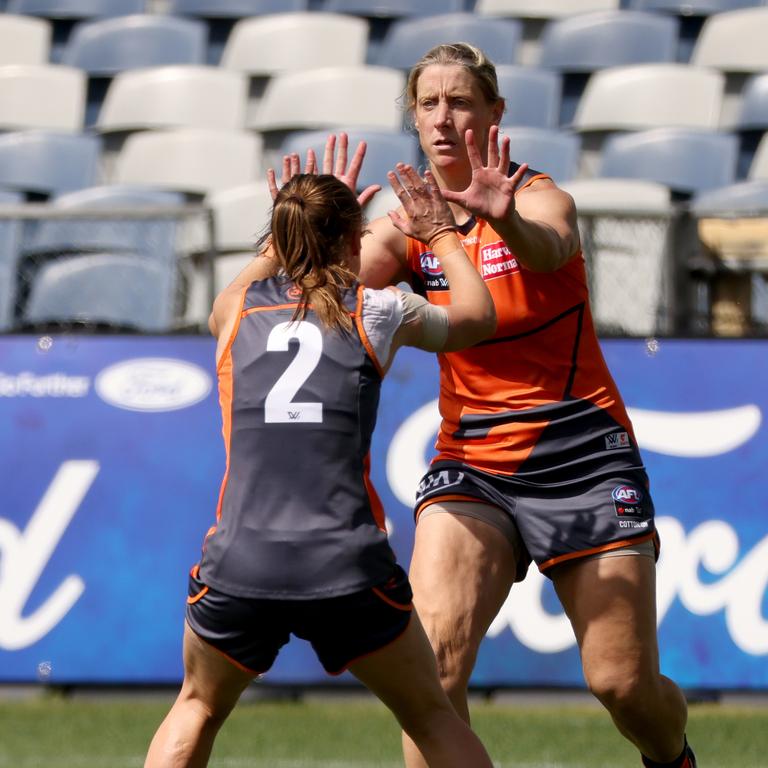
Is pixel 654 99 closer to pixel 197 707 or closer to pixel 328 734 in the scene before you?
pixel 328 734

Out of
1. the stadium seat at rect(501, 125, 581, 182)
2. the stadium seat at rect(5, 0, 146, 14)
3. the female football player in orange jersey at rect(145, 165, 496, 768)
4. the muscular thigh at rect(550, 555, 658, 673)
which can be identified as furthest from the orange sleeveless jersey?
the stadium seat at rect(5, 0, 146, 14)

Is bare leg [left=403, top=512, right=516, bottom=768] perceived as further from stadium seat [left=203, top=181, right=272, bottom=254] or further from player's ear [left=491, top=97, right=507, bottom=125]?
stadium seat [left=203, top=181, right=272, bottom=254]

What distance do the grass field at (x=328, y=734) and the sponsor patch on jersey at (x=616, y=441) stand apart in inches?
66.9

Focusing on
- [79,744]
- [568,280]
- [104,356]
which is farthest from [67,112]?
[568,280]

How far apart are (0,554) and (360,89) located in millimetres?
4651

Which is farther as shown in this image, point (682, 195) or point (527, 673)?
point (682, 195)

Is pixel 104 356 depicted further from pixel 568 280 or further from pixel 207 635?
pixel 207 635

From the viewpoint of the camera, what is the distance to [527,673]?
20.7ft

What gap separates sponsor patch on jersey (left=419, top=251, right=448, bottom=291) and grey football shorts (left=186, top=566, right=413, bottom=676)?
1045 mm

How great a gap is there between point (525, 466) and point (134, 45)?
7.76m

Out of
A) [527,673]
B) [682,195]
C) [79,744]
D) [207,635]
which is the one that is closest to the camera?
[207,635]

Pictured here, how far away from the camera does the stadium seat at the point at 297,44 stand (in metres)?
10.6

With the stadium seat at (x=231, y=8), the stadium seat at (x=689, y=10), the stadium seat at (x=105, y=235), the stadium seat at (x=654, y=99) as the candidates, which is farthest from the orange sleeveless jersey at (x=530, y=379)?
the stadium seat at (x=231, y=8)

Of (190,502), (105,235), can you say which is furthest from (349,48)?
(190,502)
